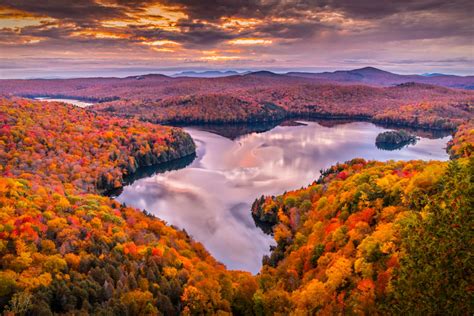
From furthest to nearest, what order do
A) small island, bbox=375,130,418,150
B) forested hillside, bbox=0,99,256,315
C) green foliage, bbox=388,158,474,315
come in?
1. small island, bbox=375,130,418,150
2. forested hillside, bbox=0,99,256,315
3. green foliage, bbox=388,158,474,315

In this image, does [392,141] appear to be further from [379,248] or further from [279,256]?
[379,248]

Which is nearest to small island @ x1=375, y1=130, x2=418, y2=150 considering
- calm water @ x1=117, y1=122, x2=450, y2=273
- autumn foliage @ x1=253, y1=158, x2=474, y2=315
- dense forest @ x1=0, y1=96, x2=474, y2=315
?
calm water @ x1=117, y1=122, x2=450, y2=273

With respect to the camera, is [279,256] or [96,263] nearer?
[96,263]

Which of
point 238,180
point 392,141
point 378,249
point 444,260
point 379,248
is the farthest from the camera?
point 392,141

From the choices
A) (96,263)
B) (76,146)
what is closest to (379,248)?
(96,263)

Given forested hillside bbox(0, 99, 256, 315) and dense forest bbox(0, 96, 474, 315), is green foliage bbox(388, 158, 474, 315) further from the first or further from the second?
forested hillside bbox(0, 99, 256, 315)

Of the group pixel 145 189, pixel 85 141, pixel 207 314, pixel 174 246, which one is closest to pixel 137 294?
pixel 207 314

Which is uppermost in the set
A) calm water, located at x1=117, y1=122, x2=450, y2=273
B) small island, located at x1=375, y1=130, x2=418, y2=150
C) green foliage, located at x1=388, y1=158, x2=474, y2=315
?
green foliage, located at x1=388, y1=158, x2=474, y2=315

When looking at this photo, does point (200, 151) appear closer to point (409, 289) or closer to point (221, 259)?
point (221, 259)
